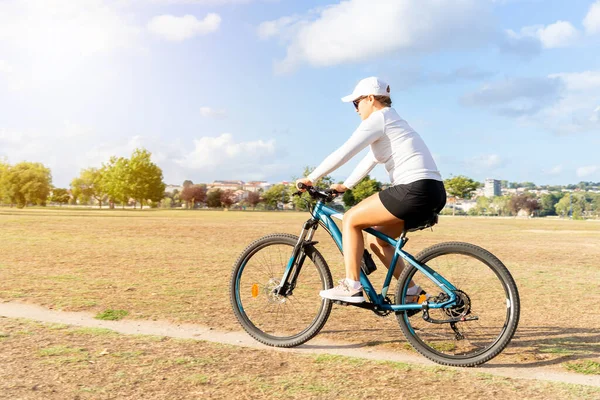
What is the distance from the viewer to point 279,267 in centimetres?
504

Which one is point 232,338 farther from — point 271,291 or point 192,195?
point 192,195

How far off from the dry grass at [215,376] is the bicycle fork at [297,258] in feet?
2.07

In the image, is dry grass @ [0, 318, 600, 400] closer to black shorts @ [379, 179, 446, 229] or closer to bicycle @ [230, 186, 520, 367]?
bicycle @ [230, 186, 520, 367]

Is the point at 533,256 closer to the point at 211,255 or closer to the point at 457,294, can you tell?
the point at 211,255

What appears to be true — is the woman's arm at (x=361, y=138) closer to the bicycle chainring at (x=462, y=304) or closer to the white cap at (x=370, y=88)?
the white cap at (x=370, y=88)

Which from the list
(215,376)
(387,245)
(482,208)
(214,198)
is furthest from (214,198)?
(215,376)

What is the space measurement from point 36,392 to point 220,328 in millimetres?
2026

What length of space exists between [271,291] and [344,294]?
0.80m

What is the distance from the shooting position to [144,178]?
88375 mm

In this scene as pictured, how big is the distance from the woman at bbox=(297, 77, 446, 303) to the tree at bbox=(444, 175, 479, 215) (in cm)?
10698

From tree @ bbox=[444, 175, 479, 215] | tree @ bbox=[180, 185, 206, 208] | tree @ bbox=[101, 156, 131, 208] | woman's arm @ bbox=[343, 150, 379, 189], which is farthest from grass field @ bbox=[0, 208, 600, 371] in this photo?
tree @ bbox=[180, 185, 206, 208]

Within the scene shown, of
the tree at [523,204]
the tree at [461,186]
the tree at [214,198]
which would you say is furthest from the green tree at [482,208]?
the tree at [214,198]

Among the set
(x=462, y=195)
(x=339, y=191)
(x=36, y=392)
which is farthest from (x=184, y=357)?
(x=462, y=195)

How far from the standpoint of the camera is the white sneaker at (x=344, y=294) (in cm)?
448
